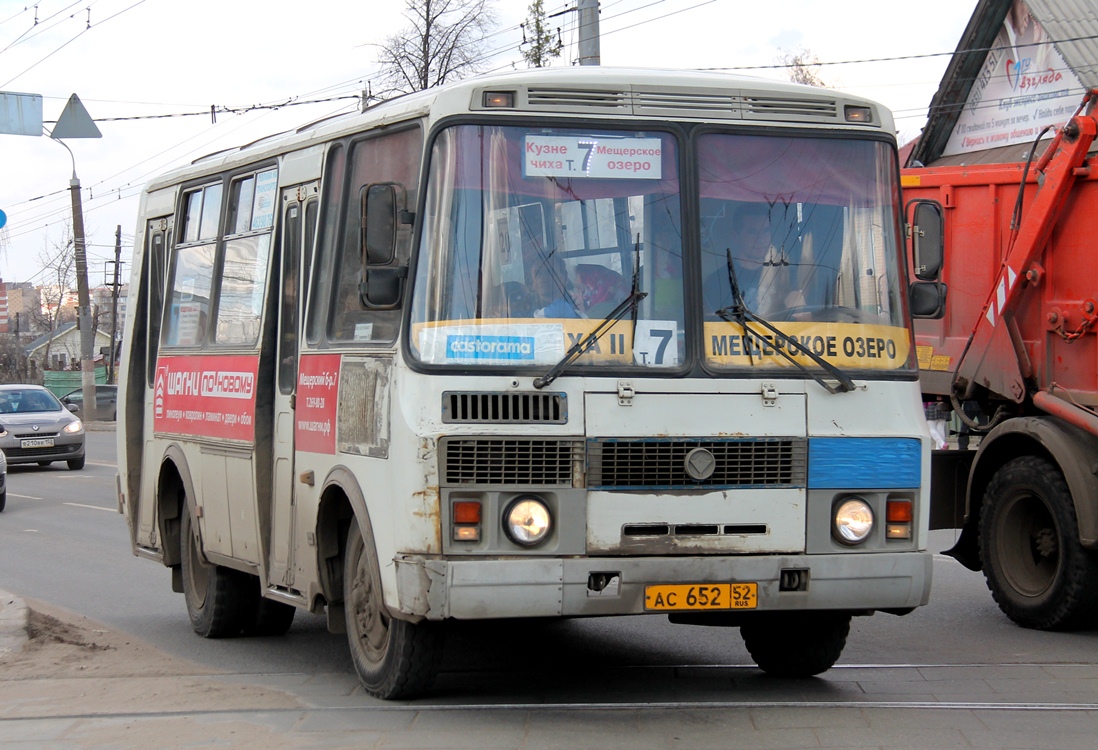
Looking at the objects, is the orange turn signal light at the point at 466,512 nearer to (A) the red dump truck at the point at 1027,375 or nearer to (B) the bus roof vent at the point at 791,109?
(B) the bus roof vent at the point at 791,109

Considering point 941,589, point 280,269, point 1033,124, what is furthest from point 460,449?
point 1033,124

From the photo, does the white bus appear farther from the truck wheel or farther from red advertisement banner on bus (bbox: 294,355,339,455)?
the truck wheel

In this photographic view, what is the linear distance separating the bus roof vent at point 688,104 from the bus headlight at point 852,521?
1756 millimetres

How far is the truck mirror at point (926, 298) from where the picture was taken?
23.6 feet

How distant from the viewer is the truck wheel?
7.58m

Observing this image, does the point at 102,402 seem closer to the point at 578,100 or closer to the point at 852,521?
the point at 578,100

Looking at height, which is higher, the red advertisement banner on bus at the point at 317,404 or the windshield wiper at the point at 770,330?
the windshield wiper at the point at 770,330

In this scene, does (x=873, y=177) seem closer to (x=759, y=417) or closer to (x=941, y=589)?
(x=759, y=417)

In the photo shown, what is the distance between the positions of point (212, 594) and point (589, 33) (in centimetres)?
871

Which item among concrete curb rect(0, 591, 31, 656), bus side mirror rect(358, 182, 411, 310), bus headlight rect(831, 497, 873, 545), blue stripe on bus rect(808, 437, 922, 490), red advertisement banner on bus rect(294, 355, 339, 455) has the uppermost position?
bus side mirror rect(358, 182, 411, 310)

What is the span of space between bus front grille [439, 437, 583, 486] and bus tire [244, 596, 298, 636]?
3838 mm

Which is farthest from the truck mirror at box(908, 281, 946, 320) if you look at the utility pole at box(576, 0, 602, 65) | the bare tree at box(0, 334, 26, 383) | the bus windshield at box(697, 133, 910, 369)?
the bare tree at box(0, 334, 26, 383)

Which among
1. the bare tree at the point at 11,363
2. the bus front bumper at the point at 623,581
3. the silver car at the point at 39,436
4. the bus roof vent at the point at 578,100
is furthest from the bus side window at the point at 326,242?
the bare tree at the point at 11,363

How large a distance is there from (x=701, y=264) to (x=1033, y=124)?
682 inches
